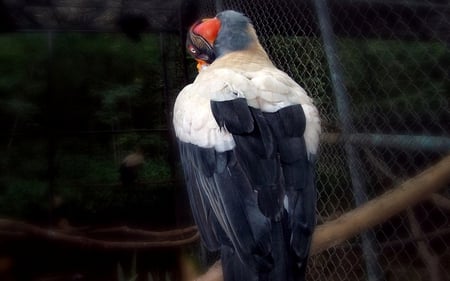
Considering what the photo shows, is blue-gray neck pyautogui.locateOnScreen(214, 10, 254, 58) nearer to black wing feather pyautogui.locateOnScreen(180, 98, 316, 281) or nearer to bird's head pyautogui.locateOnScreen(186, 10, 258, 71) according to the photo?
bird's head pyautogui.locateOnScreen(186, 10, 258, 71)

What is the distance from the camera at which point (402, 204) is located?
→ 1282 mm

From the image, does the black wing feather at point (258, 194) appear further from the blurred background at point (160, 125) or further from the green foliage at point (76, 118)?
the green foliage at point (76, 118)

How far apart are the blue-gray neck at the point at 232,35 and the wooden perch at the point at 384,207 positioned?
2.00 feet

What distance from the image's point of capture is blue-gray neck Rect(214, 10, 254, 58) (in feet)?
5.14

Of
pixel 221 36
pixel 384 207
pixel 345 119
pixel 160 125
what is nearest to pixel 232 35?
pixel 221 36

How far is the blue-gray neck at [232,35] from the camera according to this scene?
5.14 ft

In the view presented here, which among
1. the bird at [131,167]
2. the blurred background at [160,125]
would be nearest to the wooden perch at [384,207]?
the blurred background at [160,125]

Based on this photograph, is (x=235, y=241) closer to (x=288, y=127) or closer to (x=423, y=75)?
(x=288, y=127)

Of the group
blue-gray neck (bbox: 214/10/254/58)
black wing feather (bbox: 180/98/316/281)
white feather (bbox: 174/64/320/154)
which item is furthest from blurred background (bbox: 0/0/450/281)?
black wing feather (bbox: 180/98/316/281)

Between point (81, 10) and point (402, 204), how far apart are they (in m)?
2.85

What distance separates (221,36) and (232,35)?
1.8 inches

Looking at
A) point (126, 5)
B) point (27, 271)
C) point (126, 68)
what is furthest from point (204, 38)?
point (27, 271)

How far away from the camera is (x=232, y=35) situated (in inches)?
62.2

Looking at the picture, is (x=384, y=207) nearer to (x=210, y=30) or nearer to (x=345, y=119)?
(x=345, y=119)
